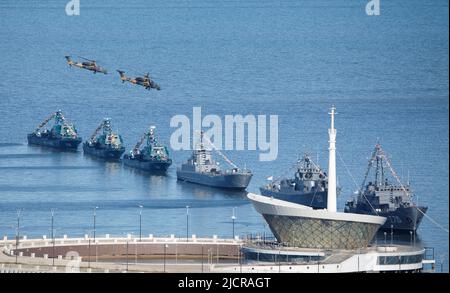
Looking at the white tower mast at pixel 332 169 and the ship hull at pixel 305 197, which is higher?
the white tower mast at pixel 332 169

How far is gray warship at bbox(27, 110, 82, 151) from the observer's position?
137750 millimetres

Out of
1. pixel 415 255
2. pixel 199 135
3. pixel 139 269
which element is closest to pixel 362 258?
pixel 415 255

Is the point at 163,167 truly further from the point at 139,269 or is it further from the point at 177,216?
the point at 139,269

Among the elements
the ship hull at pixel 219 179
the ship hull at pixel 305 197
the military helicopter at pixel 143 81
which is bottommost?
the ship hull at pixel 305 197

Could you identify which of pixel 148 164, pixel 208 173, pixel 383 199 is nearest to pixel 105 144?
pixel 148 164

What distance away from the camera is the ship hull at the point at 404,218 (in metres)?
117

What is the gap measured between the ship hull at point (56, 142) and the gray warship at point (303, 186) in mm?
14833

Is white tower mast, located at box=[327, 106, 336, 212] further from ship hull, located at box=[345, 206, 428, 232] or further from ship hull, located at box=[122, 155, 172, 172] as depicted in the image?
ship hull, located at box=[122, 155, 172, 172]

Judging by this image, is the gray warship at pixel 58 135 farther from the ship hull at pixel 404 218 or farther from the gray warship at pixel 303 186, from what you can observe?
the ship hull at pixel 404 218

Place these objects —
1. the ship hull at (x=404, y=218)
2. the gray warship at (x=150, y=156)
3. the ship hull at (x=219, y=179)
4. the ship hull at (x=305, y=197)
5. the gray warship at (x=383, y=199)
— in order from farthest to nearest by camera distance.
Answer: the gray warship at (x=150, y=156), the ship hull at (x=219, y=179), the ship hull at (x=305, y=197), the gray warship at (x=383, y=199), the ship hull at (x=404, y=218)

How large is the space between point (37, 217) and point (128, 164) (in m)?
25.8

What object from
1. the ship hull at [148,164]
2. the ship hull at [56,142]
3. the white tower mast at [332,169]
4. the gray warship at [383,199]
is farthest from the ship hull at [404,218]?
the white tower mast at [332,169]

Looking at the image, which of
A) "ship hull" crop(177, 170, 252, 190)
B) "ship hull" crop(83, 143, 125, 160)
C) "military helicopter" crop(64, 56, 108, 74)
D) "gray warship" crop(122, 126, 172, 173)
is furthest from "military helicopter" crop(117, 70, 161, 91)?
"ship hull" crop(83, 143, 125, 160)
